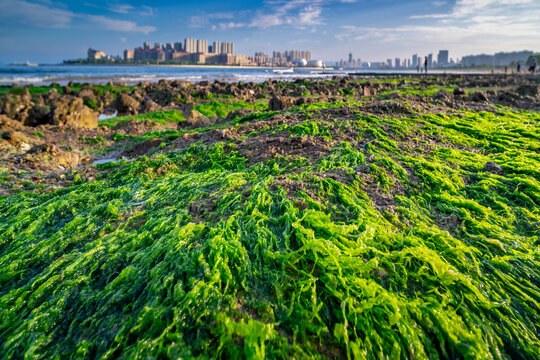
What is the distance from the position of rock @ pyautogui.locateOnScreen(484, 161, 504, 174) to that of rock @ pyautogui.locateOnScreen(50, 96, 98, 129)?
12263 millimetres

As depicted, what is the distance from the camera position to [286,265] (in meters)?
2.14

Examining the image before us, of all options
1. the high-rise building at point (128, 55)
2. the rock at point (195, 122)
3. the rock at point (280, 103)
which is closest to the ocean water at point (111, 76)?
the rock at point (195, 122)

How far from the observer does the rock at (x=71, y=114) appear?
9977 mm

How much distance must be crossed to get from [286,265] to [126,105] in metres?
15.6

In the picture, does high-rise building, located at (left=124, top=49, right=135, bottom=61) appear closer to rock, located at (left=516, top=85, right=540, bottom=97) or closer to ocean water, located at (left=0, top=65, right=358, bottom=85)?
ocean water, located at (left=0, top=65, right=358, bottom=85)

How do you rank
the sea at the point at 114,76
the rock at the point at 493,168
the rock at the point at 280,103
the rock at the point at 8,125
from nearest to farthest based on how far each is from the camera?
1. the rock at the point at 493,168
2. the rock at the point at 8,125
3. the rock at the point at 280,103
4. the sea at the point at 114,76

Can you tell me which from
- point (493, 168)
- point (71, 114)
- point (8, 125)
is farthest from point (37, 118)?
point (493, 168)

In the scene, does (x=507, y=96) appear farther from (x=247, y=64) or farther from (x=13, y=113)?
(x=247, y=64)

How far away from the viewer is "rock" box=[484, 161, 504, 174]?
3.98 metres

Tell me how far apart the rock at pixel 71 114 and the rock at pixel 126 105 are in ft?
12.2

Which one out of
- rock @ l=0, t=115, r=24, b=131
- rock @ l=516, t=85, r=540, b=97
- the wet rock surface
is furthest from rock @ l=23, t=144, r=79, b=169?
rock @ l=516, t=85, r=540, b=97

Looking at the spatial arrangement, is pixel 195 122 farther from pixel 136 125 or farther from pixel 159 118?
pixel 159 118

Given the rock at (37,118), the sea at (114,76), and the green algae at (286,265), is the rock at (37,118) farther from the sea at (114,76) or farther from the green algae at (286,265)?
the sea at (114,76)

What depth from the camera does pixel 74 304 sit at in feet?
6.67
